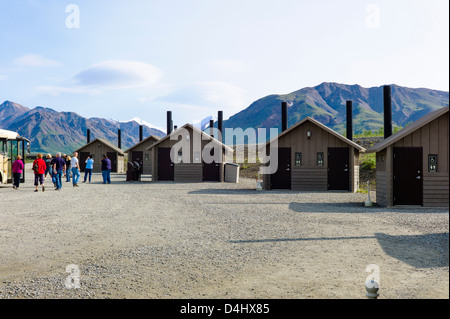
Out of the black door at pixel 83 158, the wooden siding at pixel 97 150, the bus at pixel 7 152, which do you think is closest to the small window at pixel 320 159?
the bus at pixel 7 152

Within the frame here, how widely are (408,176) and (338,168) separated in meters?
7.37

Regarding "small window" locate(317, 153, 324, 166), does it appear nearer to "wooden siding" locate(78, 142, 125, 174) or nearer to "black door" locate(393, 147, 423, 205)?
"black door" locate(393, 147, 423, 205)

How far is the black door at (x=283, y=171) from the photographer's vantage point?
22703 mm

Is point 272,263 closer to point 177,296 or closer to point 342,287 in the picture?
point 342,287

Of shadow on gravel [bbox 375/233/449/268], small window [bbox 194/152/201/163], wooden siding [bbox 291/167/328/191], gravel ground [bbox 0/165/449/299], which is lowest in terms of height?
shadow on gravel [bbox 375/233/449/268]

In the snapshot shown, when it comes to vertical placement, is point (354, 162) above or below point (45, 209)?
above

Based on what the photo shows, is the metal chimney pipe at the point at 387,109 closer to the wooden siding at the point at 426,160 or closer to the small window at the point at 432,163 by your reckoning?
the wooden siding at the point at 426,160

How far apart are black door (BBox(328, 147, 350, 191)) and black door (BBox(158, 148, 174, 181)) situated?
12.9 meters

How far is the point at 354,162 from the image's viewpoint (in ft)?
72.7

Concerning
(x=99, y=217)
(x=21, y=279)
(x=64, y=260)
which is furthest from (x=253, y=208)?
(x=21, y=279)

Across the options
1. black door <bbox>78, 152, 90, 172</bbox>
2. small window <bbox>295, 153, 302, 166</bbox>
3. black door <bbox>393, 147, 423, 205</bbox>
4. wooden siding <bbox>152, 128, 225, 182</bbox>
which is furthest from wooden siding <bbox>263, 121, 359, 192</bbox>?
black door <bbox>78, 152, 90, 172</bbox>

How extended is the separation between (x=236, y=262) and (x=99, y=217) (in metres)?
6.13

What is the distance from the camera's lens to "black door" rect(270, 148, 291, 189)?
22.7 m

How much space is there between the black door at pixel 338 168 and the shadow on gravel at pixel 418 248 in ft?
43.4
